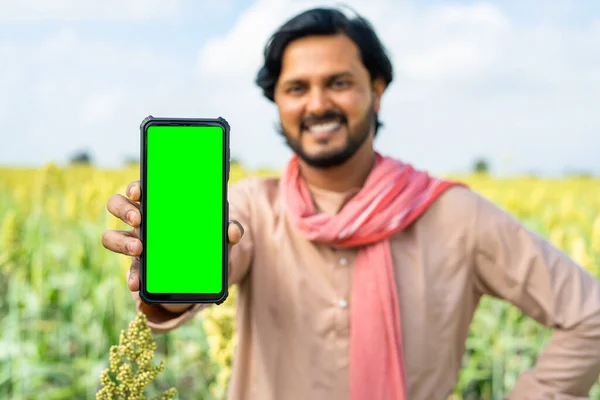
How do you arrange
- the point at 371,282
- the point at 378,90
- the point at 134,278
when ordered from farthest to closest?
the point at 378,90, the point at 371,282, the point at 134,278

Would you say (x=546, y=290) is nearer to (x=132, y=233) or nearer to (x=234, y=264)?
(x=234, y=264)

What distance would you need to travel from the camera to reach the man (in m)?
1.89

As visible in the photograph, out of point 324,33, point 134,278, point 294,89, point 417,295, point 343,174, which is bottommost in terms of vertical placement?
point 417,295

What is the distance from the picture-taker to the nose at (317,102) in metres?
1.91

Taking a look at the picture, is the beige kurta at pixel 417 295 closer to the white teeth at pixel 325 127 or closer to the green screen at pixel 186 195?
the white teeth at pixel 325 127

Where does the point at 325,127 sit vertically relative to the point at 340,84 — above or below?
below

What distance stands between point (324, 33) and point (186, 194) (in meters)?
1.16

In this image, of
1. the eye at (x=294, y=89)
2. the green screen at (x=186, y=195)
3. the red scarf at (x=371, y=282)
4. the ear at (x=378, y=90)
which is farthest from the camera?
the ear at (x=378, y=90)

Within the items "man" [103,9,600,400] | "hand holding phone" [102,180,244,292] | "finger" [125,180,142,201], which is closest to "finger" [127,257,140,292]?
"hand holding phone" [102,180,244,292]

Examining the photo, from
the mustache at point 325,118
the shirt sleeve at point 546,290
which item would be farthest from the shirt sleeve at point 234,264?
the shirt sleeve at point 546,290

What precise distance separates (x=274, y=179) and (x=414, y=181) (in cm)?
42

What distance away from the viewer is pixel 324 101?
1.92 metres

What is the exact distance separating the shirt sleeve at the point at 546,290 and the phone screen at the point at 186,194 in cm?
124

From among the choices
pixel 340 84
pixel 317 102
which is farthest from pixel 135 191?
pixel 340 84
